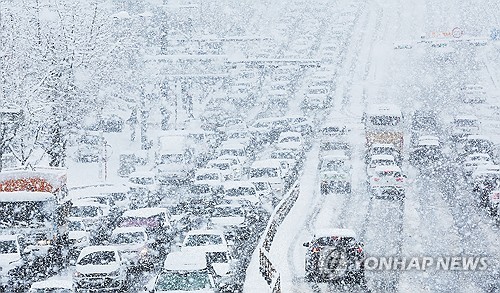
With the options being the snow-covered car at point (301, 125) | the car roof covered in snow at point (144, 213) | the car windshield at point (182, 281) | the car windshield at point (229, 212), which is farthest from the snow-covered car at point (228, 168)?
the car windshield at point (182, 281)

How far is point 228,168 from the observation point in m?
48.5

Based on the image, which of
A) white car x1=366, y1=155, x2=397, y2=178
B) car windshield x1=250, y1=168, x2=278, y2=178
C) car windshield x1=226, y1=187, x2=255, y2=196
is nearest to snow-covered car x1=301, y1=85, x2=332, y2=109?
white car x1=366, y1=155, x2=397, y2=178

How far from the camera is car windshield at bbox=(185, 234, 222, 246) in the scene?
29047mm

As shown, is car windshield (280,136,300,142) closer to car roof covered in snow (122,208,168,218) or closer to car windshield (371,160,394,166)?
car windshield (371,160,394,166)

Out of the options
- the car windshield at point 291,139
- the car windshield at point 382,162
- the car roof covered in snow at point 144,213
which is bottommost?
the car roof covered in snow at point 144,213

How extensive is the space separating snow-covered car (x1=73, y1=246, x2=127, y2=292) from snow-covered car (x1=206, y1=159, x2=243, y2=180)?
67.0 ft

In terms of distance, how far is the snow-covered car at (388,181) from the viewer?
41062 mm

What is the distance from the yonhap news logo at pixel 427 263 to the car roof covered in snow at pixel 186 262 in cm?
591

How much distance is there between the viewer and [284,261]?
29500mm

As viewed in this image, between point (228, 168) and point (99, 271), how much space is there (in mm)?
22743

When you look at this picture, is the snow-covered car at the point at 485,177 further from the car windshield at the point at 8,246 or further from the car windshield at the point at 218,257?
the car windshield at the point at 8,246

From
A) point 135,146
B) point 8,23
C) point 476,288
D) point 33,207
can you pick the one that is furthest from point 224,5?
point 476,288

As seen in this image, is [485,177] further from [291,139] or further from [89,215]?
[89,215]

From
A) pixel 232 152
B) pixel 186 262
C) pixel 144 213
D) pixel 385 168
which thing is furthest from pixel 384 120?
pixel 186 262
